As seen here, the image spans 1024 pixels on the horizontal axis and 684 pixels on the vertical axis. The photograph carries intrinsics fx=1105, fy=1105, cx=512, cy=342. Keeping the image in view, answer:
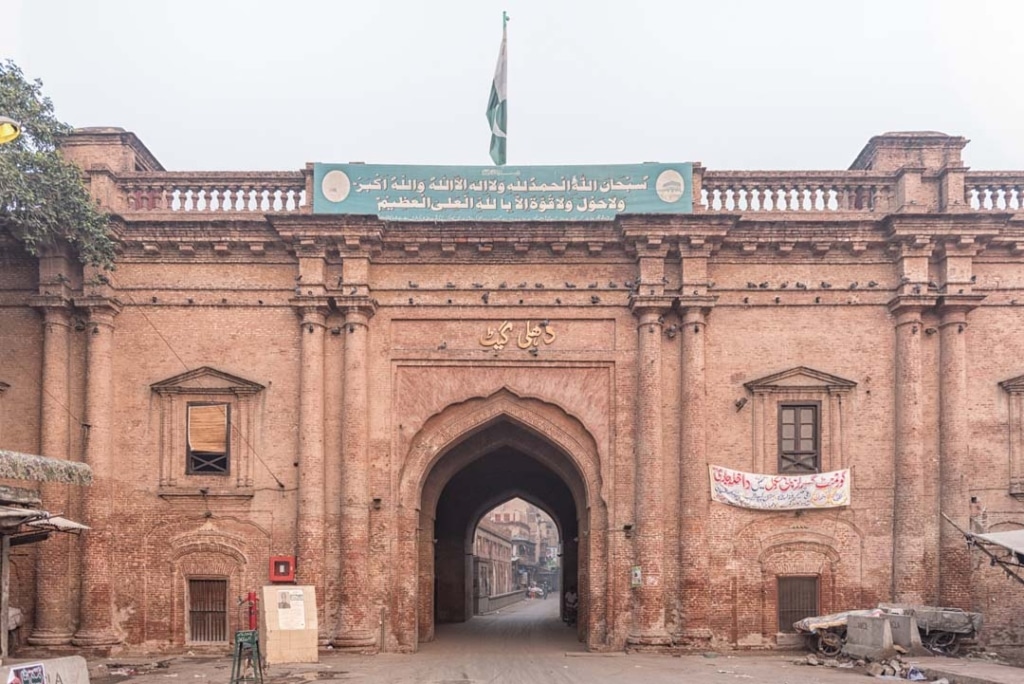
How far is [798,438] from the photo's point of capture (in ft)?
74.3

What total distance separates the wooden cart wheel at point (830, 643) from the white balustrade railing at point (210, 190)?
13.4 metres

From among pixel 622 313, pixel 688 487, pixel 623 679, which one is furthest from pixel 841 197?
pixel 623 679

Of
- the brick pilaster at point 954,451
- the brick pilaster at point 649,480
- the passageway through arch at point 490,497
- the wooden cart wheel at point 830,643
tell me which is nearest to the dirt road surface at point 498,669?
the wooden cart wheel at point 830,643

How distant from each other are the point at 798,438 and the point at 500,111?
9.93 m

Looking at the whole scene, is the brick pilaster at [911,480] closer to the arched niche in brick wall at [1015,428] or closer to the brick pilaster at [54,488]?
the arched niche in brick wall at [1015,428]

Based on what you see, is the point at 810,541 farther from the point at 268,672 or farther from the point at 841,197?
the point at 268,672

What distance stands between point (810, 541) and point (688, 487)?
2.74 meters

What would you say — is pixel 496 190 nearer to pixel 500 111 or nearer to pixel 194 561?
pixel 500 111

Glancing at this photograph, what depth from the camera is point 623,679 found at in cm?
1808

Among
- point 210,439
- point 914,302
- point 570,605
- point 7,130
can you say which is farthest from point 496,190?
point 570,605

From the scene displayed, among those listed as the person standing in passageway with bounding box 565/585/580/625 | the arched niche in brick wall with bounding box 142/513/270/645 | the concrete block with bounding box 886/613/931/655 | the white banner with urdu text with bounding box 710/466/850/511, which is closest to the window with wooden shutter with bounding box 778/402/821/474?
the white banner with urdu text with bounding box 710/466/850/511

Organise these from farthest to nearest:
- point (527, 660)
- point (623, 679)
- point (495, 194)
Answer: point (495, 194)
point (527, 660)
point (623, 679)

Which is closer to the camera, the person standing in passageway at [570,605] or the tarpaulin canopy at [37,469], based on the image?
the tarpaulin canopy at [37,469]

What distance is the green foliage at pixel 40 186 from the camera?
19500mm
